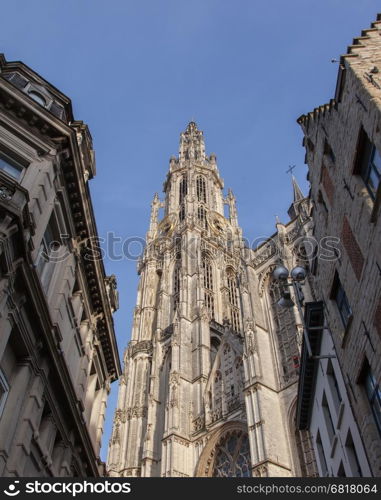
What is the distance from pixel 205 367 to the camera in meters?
45.8

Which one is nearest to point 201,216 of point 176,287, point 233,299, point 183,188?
point 183,188


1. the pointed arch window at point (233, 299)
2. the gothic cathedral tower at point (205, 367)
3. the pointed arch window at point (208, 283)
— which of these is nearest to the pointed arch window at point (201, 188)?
the gothic cathedral tower at point (205, 367)

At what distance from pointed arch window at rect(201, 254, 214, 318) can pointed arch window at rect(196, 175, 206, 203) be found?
46.5 feet

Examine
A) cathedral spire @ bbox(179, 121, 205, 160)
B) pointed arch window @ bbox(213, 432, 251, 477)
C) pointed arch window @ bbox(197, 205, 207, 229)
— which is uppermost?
cathedral spire @ bbox(179, 121, 205, 160)

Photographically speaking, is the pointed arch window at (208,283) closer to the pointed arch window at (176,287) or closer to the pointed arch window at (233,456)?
the pointed arch window at (176,287)

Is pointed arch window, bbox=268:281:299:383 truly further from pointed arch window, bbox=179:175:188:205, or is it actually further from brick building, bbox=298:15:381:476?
pointed arch window, bbox=179:175:188:205

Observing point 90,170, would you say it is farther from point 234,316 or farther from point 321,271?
point 234,316

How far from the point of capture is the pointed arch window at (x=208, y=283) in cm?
5589

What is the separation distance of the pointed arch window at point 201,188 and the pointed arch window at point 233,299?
1455cm

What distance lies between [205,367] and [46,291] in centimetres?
3331

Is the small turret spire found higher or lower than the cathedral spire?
lower

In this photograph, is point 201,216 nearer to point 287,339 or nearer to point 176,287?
point 176,287

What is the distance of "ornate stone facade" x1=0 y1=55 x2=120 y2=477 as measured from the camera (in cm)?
1152

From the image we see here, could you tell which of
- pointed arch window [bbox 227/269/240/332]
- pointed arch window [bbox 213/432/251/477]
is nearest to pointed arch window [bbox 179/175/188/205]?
pointed arch window [bbox 227/269/240/332]
